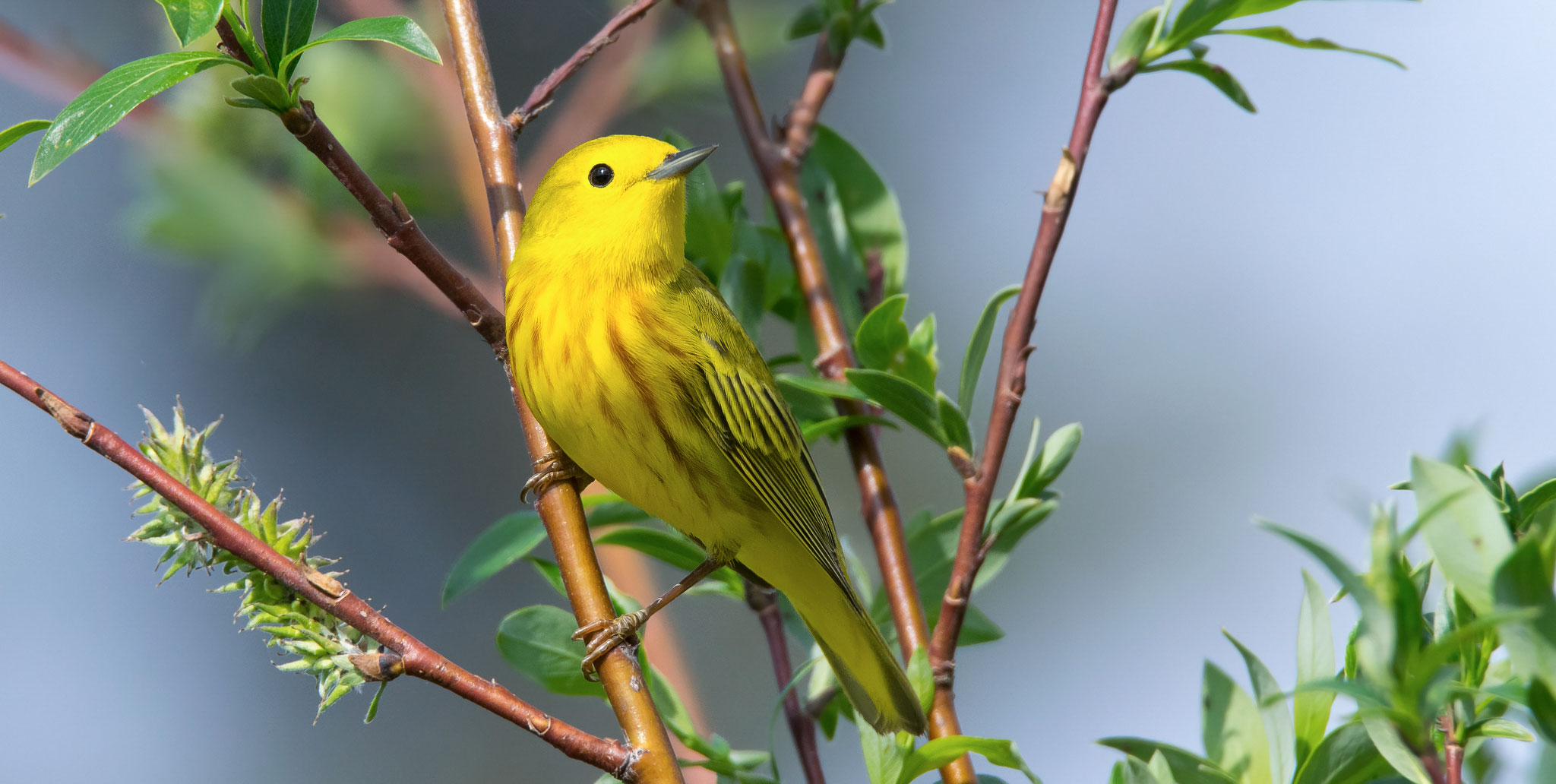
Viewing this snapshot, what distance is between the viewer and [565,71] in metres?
1.35

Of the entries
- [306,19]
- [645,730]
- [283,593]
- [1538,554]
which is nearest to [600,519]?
[645,730]

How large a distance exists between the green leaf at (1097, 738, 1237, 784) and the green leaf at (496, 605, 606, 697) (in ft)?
1.89

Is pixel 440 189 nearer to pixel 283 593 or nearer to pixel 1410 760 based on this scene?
pixel 283 593

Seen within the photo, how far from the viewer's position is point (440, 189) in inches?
80.4

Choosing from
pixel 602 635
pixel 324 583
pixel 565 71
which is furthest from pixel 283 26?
pixel 602 635

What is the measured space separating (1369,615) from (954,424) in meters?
0.66

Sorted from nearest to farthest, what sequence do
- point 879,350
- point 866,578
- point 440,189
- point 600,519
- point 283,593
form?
point 283,593
point 879,350
point 600,519
point 866,578
point 440,189

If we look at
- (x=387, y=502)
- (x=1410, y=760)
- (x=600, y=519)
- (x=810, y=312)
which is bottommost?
(x=1410, y=760)

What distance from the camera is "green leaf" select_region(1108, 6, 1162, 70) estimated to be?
1.28 metres

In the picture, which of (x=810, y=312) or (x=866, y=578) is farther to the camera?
(x=866, y=578)

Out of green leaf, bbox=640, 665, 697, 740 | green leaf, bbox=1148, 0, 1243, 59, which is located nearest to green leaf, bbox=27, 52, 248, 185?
green leaf, bbox=640, 665, 697, 740

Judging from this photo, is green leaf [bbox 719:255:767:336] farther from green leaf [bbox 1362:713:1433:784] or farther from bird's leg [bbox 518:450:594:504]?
green leaf [bbox 1362:713:1433:784]

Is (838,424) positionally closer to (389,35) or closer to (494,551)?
(494,551)

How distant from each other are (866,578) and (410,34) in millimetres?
998
